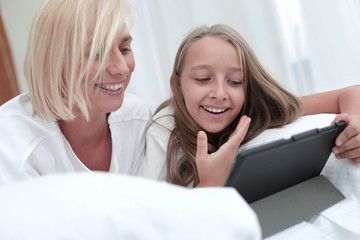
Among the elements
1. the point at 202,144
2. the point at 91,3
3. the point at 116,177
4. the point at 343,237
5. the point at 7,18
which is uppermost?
the point at 7,18

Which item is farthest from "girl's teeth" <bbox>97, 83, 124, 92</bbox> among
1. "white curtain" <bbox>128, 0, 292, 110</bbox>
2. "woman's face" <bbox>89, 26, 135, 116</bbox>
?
"white curtain" <bbox>128, 0, 292, 110</bbox>

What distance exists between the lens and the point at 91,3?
0.90 meters

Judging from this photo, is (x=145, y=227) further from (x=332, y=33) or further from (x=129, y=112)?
(x=332, y=33)

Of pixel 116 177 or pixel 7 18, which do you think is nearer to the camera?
pixel 116 177

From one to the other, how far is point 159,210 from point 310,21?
1241 mm

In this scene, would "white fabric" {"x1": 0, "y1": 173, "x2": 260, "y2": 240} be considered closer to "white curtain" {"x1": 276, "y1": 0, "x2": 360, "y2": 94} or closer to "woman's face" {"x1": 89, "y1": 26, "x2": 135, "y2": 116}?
"woman's face" {"x1": 89, "y1": 26, "x2": 135, "y2": 116}

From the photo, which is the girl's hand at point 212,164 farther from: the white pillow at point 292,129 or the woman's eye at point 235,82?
the woman's eye at point 235,82

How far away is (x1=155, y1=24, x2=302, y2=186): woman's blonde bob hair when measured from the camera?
98 cm

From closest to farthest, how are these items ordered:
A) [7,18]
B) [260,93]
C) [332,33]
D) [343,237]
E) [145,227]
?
1. [145,227]
2. [343,237]
3. [260,93]
4. [332,33]
5. [7,18]

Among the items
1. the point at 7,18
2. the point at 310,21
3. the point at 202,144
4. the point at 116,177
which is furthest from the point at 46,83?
the point at 7,18

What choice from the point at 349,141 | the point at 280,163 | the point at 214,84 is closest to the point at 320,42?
the point at 214,84

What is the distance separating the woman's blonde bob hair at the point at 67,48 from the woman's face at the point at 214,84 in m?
0.24

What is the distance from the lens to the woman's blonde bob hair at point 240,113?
3.23ft

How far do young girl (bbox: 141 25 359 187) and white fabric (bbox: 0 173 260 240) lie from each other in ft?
1.75
